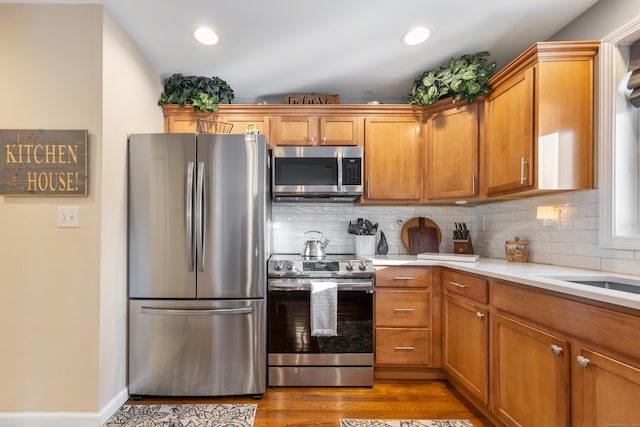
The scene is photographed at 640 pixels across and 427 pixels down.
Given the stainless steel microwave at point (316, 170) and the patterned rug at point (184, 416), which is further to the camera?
the stainless steel microwave at point (316, 170)

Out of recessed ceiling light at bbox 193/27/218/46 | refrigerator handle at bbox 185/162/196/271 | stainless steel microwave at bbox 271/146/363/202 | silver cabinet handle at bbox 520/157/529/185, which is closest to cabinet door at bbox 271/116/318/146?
stainless steel microwave at bbox 271/146/363/202

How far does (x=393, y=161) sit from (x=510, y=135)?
91 cm

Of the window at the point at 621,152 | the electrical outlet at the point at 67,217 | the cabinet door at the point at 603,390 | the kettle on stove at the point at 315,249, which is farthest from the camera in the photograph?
the kettle on stove at the point at 315,249

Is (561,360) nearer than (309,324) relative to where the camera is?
Yes

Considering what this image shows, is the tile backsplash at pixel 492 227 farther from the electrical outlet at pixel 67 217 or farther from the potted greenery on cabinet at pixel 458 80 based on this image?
the electrical outlet at pixel 67 217

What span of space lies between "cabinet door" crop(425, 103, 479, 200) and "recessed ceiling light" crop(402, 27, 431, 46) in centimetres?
65

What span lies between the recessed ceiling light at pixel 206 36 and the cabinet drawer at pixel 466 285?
2420 millimetres

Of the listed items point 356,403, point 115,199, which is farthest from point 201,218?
point 356,403

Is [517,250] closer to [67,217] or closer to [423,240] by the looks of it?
[423,240]

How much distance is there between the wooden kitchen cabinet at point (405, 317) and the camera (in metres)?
2.37

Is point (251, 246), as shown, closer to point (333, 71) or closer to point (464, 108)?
point (333, 71)

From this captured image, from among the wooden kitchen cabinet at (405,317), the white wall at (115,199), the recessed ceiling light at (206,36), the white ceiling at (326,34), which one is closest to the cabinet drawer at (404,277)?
the wooden kitchen cabinet at (405,317)

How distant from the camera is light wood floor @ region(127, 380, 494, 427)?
1920 mm

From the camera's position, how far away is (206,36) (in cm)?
211
